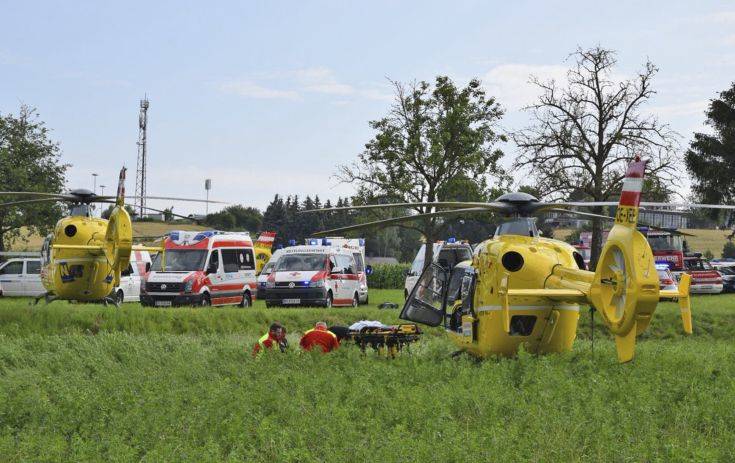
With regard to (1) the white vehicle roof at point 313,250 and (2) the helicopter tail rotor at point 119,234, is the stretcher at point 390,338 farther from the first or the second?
(1) the white vehicle roof at point 313,250

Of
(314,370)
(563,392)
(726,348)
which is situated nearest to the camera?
(563,392)

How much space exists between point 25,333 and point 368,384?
1150cm

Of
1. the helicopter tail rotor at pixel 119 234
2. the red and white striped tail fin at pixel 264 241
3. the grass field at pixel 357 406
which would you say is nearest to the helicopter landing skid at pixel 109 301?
the helicopter tail rotor at pixel 119 234

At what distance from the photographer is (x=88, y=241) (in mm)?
24484

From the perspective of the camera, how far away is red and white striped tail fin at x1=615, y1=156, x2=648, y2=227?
A: 459 inches

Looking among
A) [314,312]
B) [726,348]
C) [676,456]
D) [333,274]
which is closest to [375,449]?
[676,456]

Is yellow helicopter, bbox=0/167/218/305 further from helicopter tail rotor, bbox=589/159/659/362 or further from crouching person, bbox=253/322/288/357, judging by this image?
helicopter tail rotor, bbox=589/159/659/362

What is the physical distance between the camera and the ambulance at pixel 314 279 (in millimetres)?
28734

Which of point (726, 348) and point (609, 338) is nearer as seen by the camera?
point (726, 348)

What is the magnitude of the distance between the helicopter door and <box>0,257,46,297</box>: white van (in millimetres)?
19833

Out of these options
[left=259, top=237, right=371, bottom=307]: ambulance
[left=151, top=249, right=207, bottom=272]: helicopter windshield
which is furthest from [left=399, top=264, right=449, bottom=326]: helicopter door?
[left=151, top=249, right=207, bottom=272]: helicopter windshield

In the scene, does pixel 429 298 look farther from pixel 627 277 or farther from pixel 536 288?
pixel 627 277

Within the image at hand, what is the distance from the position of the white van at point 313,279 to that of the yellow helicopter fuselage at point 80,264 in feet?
19.5

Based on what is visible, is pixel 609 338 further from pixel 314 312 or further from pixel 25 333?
pixel 25 333
